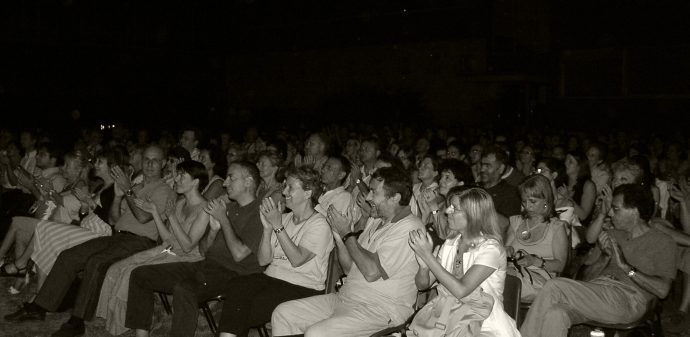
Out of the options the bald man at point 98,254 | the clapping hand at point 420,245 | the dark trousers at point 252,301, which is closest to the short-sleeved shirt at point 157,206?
the bald man at point 98,254

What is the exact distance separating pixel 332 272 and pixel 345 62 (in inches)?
812

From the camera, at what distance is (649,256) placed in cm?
426

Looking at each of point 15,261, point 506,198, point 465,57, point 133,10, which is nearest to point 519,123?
point 465,57

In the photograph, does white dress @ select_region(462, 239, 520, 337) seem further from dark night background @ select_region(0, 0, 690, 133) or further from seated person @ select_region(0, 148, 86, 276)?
dark night background @ select_region(0, 0, 690, 133)

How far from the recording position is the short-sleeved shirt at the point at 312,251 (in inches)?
174

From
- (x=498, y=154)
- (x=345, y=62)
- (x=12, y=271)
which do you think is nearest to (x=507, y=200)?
(x=498, y=154)

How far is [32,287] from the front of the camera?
6418 mm

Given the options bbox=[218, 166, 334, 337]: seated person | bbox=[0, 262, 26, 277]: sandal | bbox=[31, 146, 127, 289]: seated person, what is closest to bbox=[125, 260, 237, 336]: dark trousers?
bbox=[218, 166, 334, 337]: seated person

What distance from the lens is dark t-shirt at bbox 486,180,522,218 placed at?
20.1 feet

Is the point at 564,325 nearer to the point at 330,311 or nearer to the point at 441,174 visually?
the point at 330,311

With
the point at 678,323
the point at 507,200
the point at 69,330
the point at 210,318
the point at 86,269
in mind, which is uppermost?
the point at 507,200

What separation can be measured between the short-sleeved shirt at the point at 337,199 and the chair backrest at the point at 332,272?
121 cm

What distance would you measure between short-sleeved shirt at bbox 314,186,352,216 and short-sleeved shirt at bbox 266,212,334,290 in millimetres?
1337

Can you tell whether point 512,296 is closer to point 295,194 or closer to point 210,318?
point 295,194
